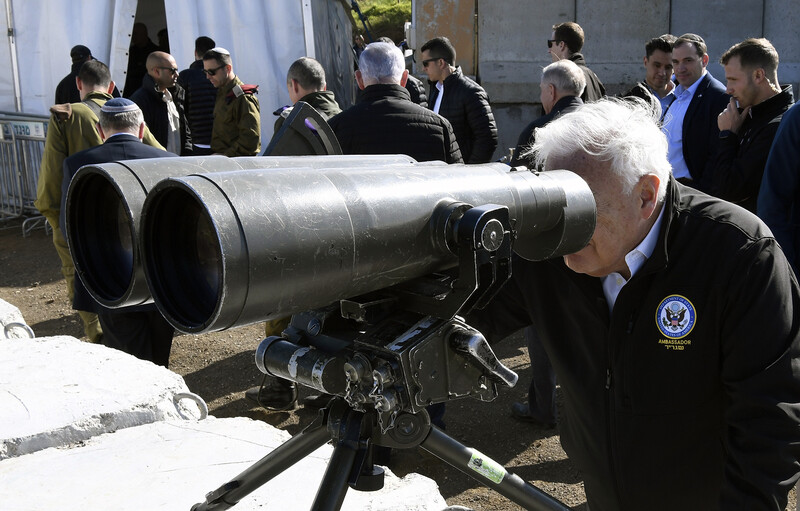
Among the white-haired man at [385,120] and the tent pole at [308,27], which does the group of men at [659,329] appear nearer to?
the white-haired man at [385,120]

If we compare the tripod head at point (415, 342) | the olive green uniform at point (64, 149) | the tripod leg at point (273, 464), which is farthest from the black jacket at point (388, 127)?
the tripod head at point (415, 342)

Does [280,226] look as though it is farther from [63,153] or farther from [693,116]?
[63,153]

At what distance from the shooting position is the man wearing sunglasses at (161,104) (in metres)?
7.56

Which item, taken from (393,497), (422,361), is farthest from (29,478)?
(422,361)

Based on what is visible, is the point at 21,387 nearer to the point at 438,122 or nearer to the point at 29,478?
the point at 29,478

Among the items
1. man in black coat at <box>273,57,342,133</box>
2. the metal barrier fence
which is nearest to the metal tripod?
man in black coat at <box>273,57,342,133</box>

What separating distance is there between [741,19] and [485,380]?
9702mm

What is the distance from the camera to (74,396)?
2930mm

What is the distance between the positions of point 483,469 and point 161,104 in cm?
661

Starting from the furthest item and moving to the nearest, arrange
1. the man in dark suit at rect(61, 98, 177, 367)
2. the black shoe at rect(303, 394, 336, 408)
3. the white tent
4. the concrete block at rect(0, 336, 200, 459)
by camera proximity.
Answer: the white tent → the black shoe at rect(303, 394, 336, 408) → the man in dark suit at rect(61, 98, 177, 367) → the concrete block at rect(0, 336, 200, 459)

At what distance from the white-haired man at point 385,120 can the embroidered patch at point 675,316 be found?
2962 millimetres

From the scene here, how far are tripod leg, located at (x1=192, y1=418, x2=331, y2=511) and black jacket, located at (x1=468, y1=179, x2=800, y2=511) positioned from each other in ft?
2.37

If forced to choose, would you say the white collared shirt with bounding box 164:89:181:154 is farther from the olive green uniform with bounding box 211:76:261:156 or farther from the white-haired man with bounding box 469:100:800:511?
the white-haired man with bounding box 469:100:800:511

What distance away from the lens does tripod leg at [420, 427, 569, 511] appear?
168cm
